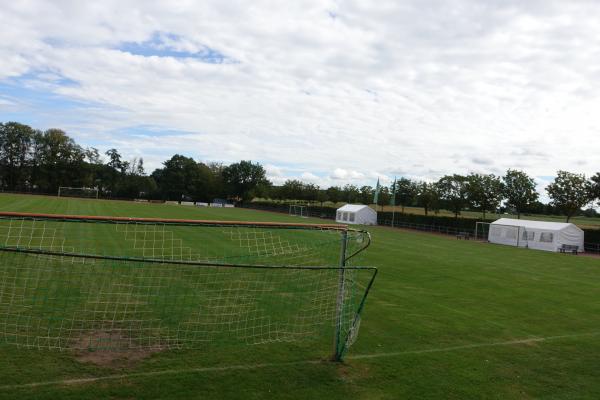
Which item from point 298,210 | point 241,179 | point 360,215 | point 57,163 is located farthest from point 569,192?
point 57,163

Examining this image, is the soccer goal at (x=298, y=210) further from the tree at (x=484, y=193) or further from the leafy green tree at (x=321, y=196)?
the tree at (x=484, y=193)

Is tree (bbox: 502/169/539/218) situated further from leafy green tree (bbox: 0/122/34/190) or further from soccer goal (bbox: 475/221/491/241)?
leafy green tree (bbox: 0/122/34/190)

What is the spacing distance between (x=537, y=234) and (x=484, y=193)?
56.3 feet

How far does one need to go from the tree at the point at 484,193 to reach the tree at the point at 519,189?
10.4ft

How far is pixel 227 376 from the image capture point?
19.7ft

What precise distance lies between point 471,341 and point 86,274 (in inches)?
335

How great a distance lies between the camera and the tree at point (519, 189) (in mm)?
55719

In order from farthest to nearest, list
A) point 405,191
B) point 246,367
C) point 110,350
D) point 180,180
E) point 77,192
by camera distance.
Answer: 1. point 180,180
2. point 77,192
3. point 405,191
4. point 110,350
5. point 246,367

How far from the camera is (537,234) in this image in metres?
36.0

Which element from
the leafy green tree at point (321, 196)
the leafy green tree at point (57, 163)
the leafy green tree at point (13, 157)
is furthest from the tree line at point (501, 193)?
the leafy green tree at point (13, 157)

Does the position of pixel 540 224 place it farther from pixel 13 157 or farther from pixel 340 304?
pixel 13 157

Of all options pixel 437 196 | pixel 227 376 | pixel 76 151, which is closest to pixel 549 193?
pixel 437 196

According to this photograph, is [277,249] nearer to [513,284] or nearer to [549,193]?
[513,284]

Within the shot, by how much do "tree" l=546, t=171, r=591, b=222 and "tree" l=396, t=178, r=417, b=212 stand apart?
23.0m
